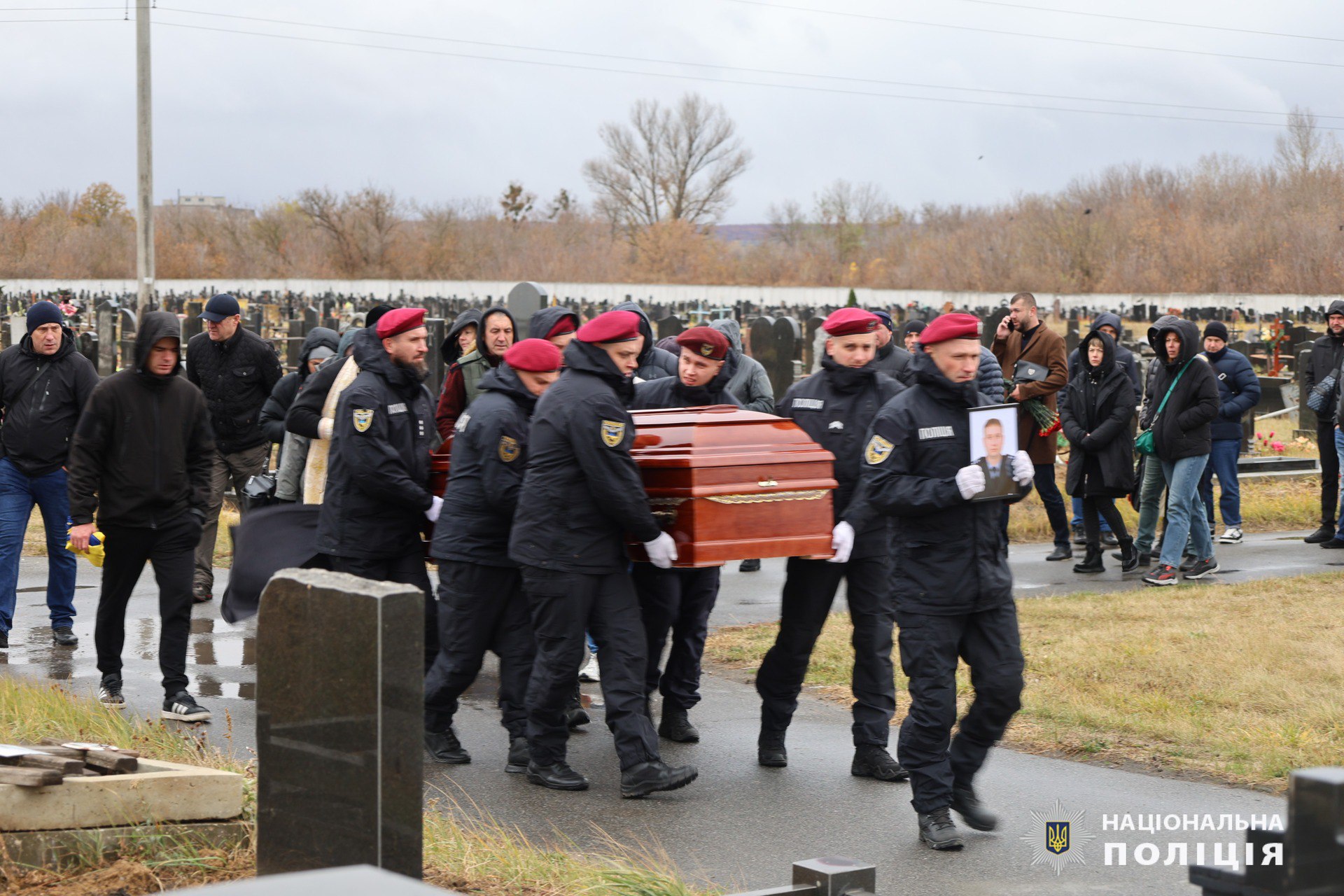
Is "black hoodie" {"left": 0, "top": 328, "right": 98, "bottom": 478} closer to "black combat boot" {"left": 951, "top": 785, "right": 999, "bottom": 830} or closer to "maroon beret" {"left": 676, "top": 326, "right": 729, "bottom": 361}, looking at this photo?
"maroon beret" {"left": 676, "top": 326, "right": 729, "bottom": 361}

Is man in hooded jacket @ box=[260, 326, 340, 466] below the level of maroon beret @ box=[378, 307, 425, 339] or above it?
below

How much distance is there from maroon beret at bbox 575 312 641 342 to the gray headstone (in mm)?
7203

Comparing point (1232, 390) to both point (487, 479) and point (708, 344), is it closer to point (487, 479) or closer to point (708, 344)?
point (708, 344)

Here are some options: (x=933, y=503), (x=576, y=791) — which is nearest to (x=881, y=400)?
(x=933, y=503)

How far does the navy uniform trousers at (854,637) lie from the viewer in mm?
6184

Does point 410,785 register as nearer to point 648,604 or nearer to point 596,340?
point 596,340

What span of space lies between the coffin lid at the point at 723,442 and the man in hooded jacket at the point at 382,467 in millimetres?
1160

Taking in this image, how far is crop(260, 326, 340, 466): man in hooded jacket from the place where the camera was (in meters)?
9.34

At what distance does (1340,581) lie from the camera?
34.8 feet

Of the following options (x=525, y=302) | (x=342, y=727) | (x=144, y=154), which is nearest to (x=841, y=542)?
(x=342, y=727)

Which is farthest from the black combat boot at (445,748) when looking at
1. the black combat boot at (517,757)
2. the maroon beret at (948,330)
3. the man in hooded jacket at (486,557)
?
the maroon beret at (948,330)

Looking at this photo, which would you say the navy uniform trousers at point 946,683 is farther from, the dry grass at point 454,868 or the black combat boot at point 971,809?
the dry grass at point 454,868

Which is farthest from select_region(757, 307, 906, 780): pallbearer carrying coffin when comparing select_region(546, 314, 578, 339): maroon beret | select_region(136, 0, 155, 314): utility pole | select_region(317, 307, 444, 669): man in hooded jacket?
select_region(136, 0, 155, 314): utility pole

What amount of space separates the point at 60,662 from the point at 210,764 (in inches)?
130
